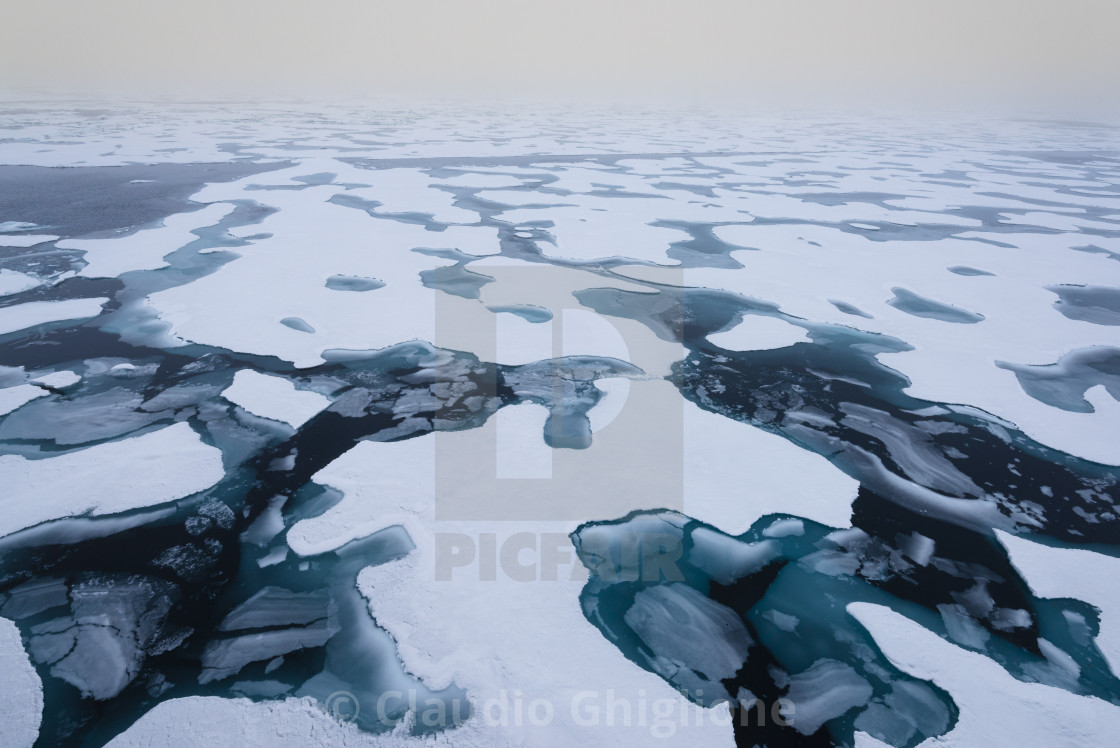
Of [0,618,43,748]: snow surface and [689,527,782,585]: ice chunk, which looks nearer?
[0,618,43,748]: snow surface

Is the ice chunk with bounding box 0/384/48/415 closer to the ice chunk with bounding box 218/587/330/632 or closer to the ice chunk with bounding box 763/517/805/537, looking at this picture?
the ice chunk with bounding box 218/587/330/632

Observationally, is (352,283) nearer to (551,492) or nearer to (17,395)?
(17,395)

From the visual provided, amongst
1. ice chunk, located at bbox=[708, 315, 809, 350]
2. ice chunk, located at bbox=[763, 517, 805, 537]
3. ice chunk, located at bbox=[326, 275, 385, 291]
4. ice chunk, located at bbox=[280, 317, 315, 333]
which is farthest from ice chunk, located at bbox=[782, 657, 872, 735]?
ice chunk, located at bbox=[326, 275, 385, 291]

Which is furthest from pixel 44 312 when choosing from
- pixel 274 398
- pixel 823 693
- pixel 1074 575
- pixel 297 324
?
pixel 1074 575

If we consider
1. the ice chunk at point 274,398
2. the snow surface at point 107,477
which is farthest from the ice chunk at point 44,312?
the snow surface at point 107,477

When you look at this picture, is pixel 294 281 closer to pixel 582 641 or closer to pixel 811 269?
pixel 582 641

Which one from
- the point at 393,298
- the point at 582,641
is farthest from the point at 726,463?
the point at 393,298
